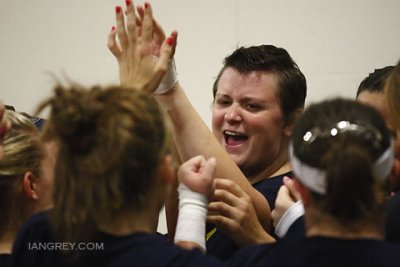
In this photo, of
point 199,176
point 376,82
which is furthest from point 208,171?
point 376,82

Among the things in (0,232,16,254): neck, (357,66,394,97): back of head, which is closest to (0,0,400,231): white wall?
(357,66,394,97): back of head

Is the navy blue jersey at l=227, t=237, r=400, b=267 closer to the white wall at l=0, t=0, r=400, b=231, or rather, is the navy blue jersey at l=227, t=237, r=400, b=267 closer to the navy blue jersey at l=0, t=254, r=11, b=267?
the navy blue jersey at l=0, t=254, r=11, b=267

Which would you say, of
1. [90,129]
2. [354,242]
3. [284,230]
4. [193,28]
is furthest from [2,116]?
[193,28]

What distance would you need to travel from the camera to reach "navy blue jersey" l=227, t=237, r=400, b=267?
84 centimetres

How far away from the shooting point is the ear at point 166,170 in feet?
3.19

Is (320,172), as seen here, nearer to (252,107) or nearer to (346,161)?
(346,161)

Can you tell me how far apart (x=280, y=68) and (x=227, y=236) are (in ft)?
1.80

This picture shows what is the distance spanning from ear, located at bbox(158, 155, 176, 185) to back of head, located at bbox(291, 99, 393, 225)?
0.67 feet

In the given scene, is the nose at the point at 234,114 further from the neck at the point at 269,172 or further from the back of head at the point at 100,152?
the back of head at the point at 100,152

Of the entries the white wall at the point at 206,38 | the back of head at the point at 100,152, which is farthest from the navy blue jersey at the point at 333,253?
the white wall at the point at 206,38

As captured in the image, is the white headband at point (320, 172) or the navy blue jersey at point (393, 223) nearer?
the white headband at point (320, 172)

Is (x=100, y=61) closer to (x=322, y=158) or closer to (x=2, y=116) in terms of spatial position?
(x=2, y=116)

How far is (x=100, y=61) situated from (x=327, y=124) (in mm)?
1897

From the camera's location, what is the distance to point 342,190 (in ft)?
2.81
